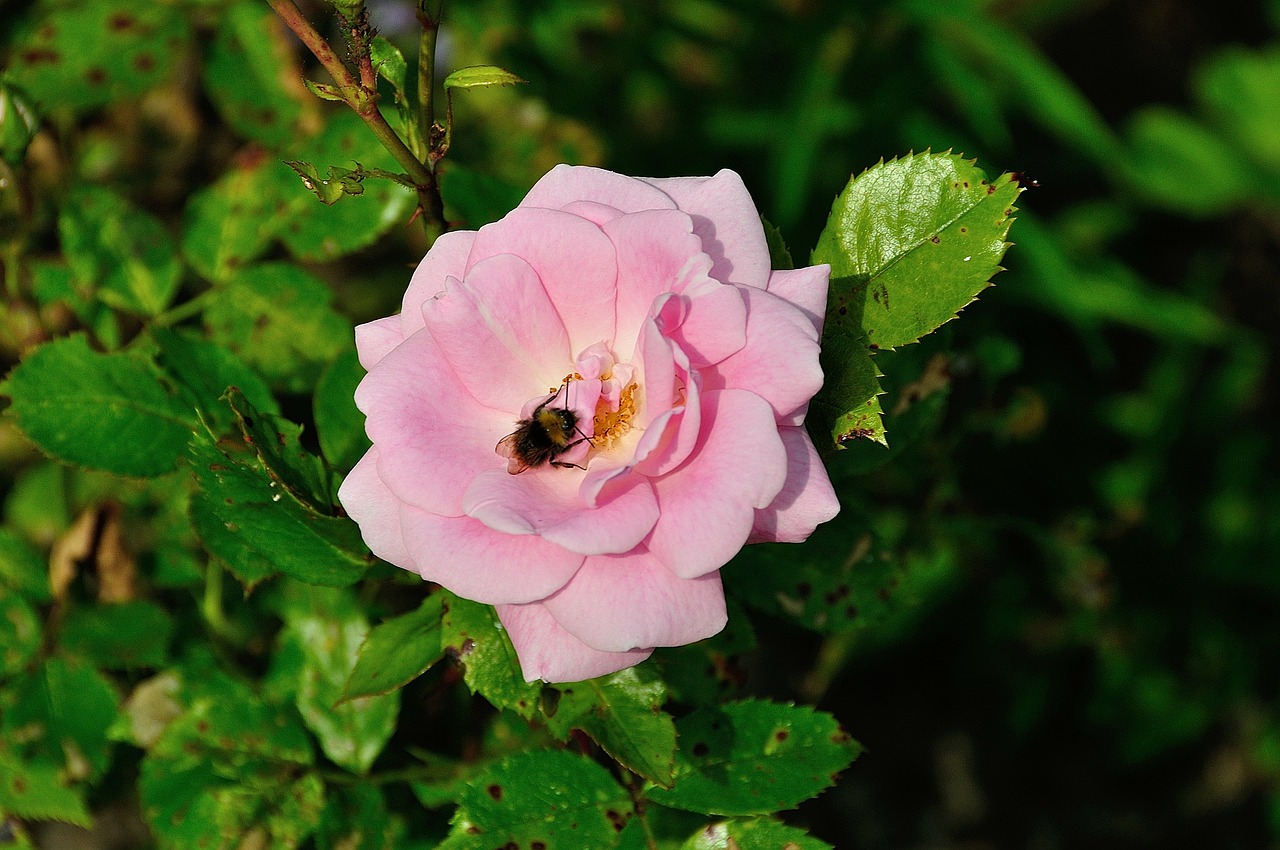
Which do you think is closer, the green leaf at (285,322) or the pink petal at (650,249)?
the pink petal at (650,249)

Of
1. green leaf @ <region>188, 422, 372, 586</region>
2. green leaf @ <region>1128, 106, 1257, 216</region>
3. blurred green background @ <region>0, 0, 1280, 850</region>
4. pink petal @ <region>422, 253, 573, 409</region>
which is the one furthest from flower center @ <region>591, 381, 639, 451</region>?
green leaf @ <region>1128, 106, 1257, 216</region>

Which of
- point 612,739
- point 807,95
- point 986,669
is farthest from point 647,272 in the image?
point 986,669

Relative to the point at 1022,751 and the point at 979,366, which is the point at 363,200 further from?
the point at 1022,751

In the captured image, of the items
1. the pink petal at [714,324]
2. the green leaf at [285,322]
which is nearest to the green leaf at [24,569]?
the green leaf at [285,322]

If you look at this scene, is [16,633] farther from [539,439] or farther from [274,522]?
[539,439]

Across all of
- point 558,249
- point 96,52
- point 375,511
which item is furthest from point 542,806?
point 96,52

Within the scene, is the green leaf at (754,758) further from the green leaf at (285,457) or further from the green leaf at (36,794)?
the green leaf at (36,794)
